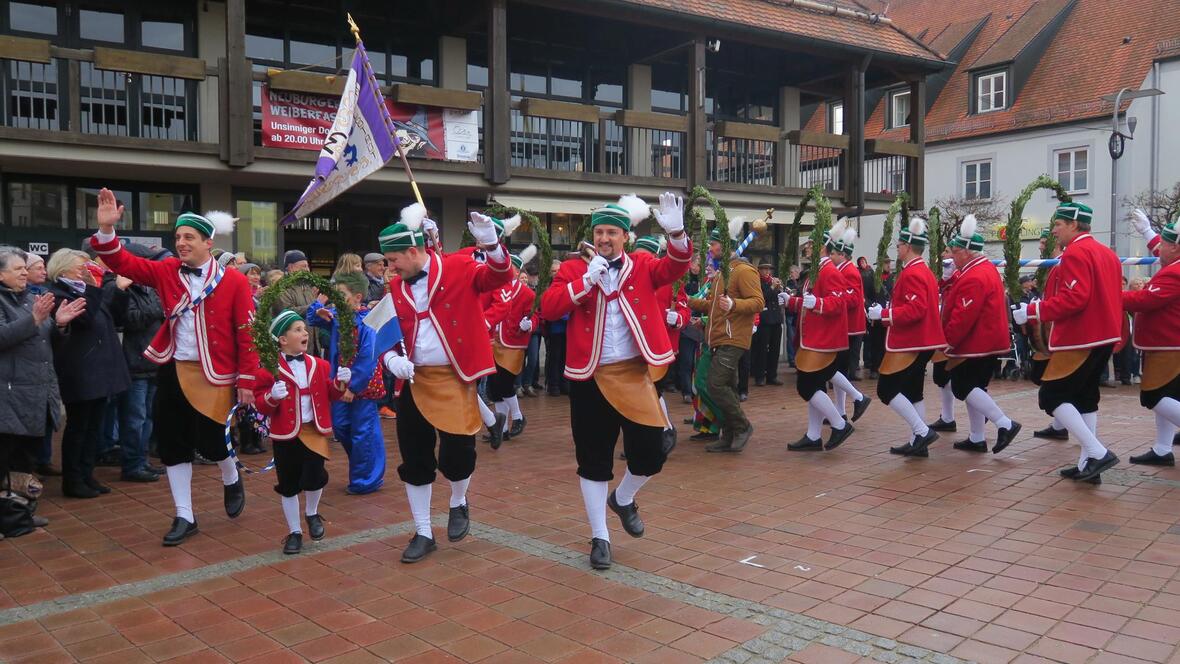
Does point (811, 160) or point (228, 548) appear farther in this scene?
point (811, 160)

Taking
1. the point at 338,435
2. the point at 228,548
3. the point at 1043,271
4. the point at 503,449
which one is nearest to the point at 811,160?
the point at 1043,271

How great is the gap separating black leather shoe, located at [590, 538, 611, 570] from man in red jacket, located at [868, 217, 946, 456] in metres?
4.15

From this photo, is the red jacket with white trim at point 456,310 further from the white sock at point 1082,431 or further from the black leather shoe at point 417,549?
the white sock at point 1082,431

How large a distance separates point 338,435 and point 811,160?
15.6 m

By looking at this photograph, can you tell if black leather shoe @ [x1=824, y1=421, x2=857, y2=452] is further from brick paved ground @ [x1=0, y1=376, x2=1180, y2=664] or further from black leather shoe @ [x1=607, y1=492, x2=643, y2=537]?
black leather shoe @ [x1=607, y1=492, x2=643, y2=537]

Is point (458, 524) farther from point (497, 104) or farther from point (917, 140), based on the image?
point (917, 140)

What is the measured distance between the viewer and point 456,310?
17.5 feet

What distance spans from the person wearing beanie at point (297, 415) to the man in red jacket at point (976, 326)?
5583 millimetres

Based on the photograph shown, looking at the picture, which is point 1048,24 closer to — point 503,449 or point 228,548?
point 503,449

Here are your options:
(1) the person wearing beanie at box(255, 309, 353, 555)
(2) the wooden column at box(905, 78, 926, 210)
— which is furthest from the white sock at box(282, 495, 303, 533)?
(2) the wooden column at box(905, 78, 926, 210)

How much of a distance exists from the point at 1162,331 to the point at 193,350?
7.47m

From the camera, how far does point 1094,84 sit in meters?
29.5

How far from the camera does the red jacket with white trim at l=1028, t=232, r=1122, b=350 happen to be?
6930 mm

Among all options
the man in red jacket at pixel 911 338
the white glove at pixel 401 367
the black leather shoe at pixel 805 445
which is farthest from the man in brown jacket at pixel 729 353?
the white glove at pixel 401 367
